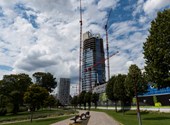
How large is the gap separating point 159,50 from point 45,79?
11655 centimetres

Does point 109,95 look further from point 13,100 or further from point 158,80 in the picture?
point 158,80

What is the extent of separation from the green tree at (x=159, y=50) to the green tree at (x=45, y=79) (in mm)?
114422

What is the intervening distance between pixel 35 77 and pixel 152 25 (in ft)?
391

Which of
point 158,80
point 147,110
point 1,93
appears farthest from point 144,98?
point 1,93

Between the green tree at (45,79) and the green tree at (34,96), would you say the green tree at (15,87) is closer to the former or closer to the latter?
the green tree at (45,79)

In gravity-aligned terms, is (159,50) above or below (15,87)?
below

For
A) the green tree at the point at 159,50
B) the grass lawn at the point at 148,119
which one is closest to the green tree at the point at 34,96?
the grass lawn at the point at 148,119

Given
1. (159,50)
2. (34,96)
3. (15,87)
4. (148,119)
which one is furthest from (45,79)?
(159,50)

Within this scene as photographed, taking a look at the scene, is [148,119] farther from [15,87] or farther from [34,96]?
[15,87]

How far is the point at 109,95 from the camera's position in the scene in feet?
219

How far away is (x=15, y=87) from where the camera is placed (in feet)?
301

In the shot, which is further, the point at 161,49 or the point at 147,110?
the point at 147,110

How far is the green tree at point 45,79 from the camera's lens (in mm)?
132500

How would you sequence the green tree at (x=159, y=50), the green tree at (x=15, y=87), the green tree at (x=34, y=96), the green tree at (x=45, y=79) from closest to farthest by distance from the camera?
the green tree at (x=159, y=50)
the green tree at (x=34, y=96)
the green tree at (x=15, y=87)
the green tree at (x=45, y=79)
